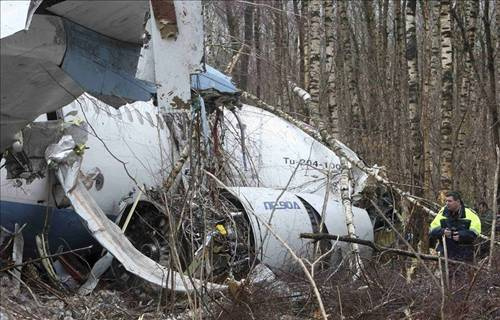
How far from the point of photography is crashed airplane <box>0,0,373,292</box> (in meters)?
3.71

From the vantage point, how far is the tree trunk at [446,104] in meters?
10.9

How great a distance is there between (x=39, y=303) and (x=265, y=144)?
4.78 m

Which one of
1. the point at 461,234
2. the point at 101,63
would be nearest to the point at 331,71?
the point at 461,234

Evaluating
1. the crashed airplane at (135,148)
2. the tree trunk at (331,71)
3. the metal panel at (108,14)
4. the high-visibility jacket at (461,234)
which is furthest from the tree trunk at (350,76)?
the metal panel at (108,14)

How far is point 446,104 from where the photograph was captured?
444 inches

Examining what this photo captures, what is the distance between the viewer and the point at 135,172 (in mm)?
9125

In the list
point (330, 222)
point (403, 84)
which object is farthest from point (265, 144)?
point (403, 84)

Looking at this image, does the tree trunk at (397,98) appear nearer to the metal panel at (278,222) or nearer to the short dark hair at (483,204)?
the short dark hair at (483,204)

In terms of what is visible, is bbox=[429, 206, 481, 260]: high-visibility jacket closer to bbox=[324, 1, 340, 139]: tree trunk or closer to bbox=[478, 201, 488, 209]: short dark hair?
bbox=[478, 201, 488, 209]: short dark hair

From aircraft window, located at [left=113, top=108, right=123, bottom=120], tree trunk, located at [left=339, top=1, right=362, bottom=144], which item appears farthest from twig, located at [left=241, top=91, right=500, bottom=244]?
tree trunk, located at [left=339, top=1, right=362, bottom=144]

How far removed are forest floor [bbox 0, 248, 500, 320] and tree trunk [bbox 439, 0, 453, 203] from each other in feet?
12.6

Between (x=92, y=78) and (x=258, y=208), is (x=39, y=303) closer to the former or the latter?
(x=258, y=208)

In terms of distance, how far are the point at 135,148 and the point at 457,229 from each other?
388cm

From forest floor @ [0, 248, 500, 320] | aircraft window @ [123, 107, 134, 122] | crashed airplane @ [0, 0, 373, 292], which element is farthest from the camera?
aircraft window @ [123, 107, 134, 122]
